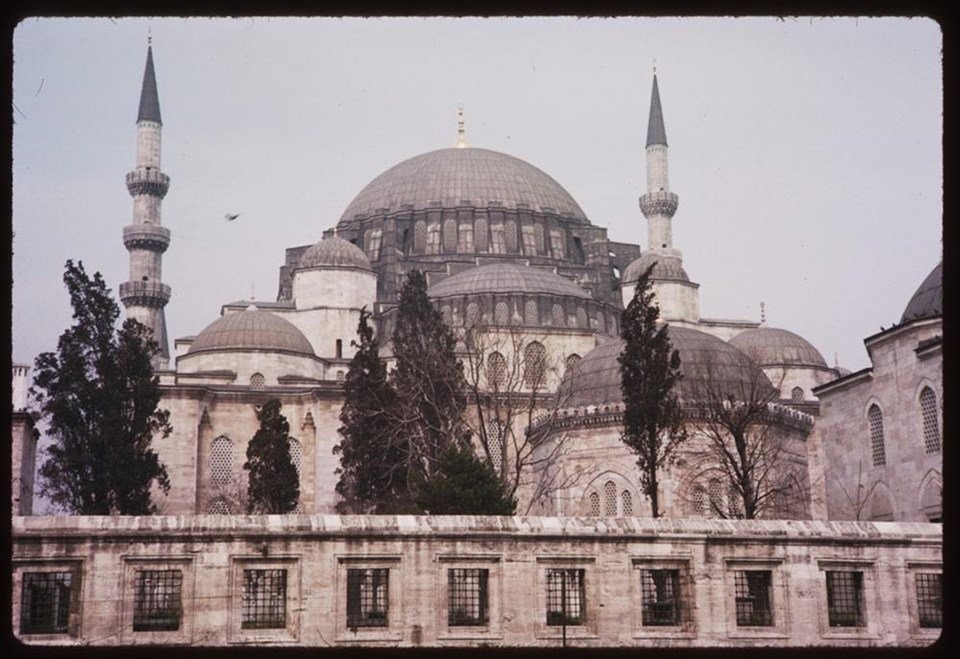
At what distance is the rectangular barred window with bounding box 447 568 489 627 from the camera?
17.7m

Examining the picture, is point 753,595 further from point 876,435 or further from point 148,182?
point 148,182

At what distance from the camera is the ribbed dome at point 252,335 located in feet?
161

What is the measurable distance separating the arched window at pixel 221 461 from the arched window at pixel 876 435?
20915mm

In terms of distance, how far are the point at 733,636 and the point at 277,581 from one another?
215 inches

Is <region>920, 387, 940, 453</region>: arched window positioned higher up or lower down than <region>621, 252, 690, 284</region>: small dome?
lower down

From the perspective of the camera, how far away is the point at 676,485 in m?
33.0

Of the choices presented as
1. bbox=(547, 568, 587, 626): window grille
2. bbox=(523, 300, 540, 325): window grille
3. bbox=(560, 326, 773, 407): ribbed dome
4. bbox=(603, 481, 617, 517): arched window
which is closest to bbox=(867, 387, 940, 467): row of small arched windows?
bbox=(560, 326, 773, 407): ribbed dome

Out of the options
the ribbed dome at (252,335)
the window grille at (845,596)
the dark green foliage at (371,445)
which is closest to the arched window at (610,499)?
the dark green foliage at (371,445)

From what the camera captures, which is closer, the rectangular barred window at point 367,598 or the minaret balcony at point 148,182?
the rectangular barred window at point 367,598

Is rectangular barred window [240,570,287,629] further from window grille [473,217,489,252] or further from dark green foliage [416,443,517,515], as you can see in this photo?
window grille [473,217,489,252]

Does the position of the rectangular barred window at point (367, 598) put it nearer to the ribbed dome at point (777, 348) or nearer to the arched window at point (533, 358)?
the arched window at point (533, 358)

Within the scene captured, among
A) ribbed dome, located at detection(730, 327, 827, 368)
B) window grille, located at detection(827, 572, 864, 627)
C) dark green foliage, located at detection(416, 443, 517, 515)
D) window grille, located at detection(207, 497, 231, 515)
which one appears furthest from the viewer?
ribbed dome, located at detection(730, 327, 827, 368)

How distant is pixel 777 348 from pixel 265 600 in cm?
3864

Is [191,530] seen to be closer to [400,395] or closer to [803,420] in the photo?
[400,395]
